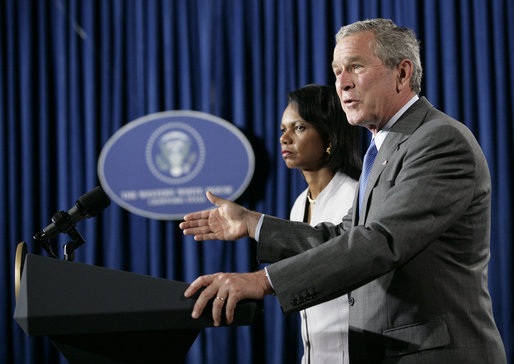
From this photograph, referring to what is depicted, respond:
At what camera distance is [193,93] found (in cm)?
360

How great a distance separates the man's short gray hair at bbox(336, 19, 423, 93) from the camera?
62.1 inches

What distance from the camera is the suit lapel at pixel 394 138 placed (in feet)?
4.54

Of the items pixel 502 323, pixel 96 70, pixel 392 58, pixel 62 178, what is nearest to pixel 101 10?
pixel 96 70

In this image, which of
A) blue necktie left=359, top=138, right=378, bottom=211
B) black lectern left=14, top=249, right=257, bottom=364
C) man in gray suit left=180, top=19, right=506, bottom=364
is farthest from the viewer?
blue necktie left=359, top=138, right=378, bottom=211

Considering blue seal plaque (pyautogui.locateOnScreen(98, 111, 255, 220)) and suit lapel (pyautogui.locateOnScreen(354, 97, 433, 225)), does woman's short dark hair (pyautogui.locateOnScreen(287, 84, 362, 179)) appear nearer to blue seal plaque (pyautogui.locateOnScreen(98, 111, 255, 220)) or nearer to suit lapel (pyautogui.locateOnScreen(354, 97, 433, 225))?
suit lapel (pyautogui.locateOnScreen(354, 97, 433, 225))

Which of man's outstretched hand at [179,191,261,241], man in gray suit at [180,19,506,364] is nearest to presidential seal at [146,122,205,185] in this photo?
man's outstretched hand at [179,191,261,241]

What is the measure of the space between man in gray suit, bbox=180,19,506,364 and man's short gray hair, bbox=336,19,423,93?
0.08 metres

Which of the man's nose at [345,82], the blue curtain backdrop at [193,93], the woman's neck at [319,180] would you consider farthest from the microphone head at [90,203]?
the blue curtain backdrop at [193,93]

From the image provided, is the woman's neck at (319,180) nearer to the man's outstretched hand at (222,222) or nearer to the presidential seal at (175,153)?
the man's outstretched hand at (222,222)

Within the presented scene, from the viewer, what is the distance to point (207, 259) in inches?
137

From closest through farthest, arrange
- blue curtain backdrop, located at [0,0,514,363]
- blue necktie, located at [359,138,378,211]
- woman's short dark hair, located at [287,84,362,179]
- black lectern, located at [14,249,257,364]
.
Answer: black lectern, located at [14,249,257,364] → blue necktie, located at [359,138,378,211] → woman's short dark hair, located at [287,84,362,179] → blue curtain backdrop, located at [0,0,514,363]

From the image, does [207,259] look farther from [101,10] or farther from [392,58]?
[392,58]

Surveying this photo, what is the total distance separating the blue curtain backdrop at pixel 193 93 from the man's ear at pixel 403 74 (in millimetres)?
1758

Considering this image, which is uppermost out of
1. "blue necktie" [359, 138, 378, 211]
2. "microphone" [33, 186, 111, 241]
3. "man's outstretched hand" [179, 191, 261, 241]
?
"blue necktie" [359, 138, 378, 211]
